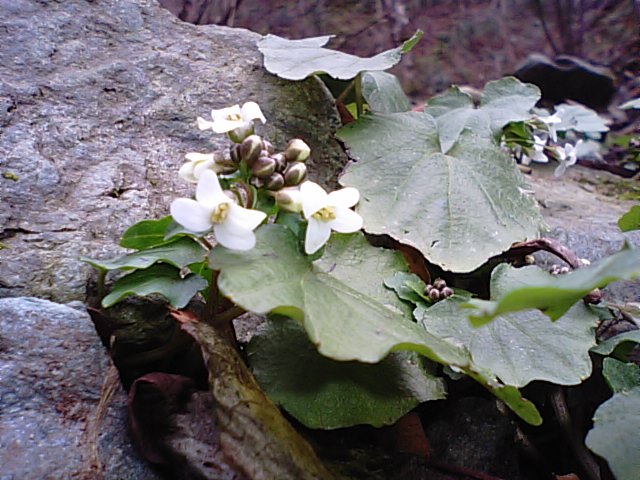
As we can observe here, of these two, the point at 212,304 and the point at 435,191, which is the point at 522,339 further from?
the point at 212,304

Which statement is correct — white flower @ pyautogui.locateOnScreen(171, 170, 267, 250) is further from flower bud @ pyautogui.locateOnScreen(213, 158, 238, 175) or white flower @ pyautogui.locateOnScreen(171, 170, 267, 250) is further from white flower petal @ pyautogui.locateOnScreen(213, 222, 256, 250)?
flower bud @ pyautogui.locateOnScreen(213, 158, 238, 175)

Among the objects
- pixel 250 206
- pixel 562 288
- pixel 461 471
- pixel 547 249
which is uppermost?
pixel 562 288

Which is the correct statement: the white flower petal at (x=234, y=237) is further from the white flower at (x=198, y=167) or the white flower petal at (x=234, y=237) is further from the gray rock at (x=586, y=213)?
the gray rock at (x=586, y=213)

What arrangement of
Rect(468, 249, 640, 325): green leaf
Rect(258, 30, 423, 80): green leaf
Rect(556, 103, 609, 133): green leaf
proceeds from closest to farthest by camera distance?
Rect(468, 249, 640, 325): green leaf
Rect(258, 30, 423, 80): green leaf
Rect(556, 103, 609, 133): green leaf

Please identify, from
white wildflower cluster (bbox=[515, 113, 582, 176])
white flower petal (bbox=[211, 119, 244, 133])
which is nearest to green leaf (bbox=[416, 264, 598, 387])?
white flower petal (bbox=[211, 119, 244, 133])

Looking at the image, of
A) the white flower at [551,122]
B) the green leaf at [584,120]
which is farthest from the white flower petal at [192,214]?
the green leaf at [584,120]

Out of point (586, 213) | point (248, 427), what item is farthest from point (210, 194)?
point (586, 213)
